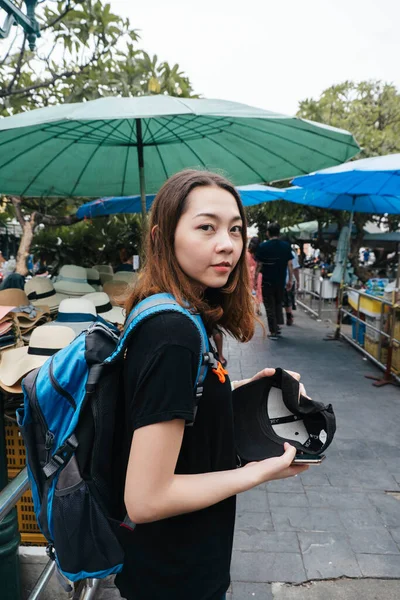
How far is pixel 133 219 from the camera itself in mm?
9031

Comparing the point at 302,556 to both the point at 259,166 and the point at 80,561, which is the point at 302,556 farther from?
the point at 259,166

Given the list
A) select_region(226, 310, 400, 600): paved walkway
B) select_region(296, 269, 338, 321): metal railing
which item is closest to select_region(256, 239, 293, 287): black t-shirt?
select_region(296, 269, 338, 321): metal railing

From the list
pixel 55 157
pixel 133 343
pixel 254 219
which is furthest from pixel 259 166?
pixel 254 219

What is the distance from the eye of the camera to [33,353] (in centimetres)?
242

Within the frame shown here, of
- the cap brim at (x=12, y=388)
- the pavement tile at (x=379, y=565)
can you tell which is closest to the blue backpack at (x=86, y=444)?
the cap brim at (x=12, y=388)

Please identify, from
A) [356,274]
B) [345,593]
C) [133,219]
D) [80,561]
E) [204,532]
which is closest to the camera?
[80,561]

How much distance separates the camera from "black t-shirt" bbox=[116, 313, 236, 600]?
1.01 m

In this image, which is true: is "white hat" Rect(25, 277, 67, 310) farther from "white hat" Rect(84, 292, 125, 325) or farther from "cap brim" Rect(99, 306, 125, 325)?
"cap brim" Rect(99, 306, 125, 325)

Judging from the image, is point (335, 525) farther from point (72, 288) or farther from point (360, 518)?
point (72, 288)

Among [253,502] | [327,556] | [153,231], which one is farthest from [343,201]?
[153,231]

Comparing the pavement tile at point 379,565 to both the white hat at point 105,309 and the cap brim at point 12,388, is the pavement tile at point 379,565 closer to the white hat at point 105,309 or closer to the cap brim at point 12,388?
the cap brim at point 12,388

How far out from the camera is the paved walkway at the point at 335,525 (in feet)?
8.36

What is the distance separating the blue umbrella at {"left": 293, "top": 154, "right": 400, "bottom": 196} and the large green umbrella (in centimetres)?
173

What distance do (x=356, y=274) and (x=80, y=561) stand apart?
12.3 meters
